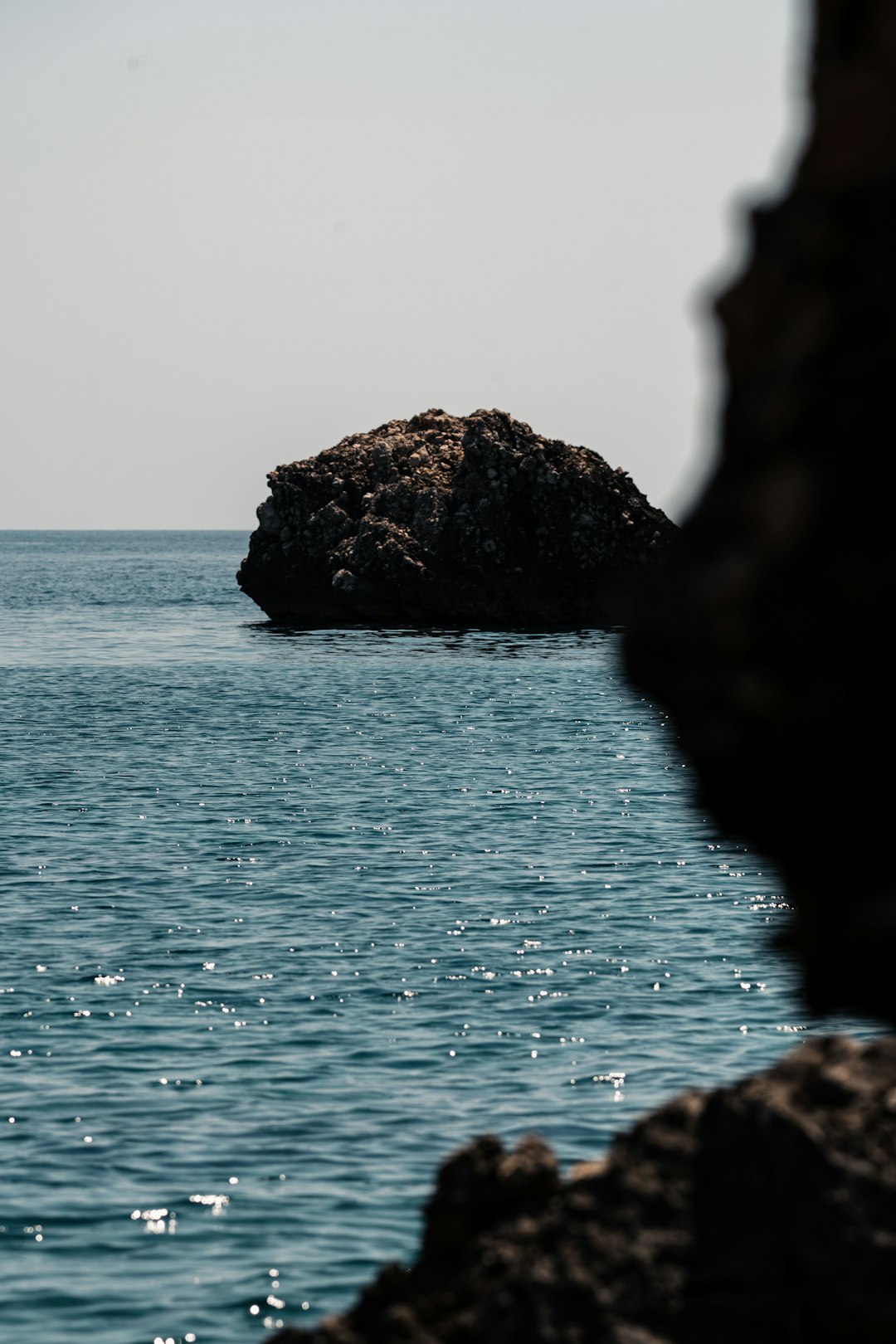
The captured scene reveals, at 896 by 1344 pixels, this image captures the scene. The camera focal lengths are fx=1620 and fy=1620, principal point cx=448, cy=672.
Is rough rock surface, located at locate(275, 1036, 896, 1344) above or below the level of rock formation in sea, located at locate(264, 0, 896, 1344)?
below

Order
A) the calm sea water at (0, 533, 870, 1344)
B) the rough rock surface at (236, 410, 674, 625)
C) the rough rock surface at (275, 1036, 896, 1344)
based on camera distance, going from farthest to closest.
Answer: the rough rock surface at (236, 410, 674, 625) < the calm sea water at (0, 533, 870, 1344) < the rough rock surface at (275, 1036, 896, 1344)

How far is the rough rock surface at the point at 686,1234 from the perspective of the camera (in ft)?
30.0

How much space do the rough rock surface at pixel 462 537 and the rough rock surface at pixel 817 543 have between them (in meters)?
106

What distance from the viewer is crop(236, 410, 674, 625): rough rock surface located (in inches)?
4491

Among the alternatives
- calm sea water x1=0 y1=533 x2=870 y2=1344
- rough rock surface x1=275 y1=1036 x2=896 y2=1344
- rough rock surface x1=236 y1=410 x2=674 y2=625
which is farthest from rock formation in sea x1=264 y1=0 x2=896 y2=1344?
rough rock surface x1=236 y1=410 x2=674 y2=625

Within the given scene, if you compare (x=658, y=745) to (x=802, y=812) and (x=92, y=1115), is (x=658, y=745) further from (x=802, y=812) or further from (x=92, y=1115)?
(x=802, y=812)

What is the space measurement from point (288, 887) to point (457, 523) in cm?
8214

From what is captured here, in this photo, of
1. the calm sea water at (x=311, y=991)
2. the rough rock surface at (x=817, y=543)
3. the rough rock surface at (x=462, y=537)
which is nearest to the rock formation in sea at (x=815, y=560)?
the rough rock surface at (x=817, y=543)

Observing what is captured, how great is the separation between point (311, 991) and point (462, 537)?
8951 centimetres

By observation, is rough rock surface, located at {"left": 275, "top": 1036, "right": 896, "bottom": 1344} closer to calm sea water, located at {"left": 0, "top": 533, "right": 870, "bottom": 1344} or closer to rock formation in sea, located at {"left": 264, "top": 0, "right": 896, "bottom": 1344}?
calm sea water, located at {"left": 0, "top": 533, "right": 870, "bottom": 1344}

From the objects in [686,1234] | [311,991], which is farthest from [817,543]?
[311,991]

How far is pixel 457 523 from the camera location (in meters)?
115

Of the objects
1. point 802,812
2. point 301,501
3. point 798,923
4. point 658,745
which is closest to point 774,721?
point 802,812

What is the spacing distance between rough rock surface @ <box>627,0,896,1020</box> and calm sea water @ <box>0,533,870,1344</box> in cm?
232
